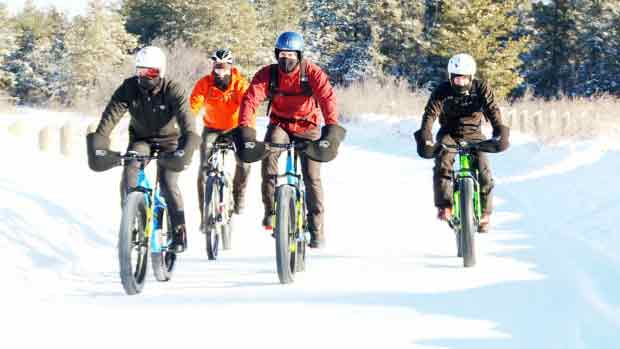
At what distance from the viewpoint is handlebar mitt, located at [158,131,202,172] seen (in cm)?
761

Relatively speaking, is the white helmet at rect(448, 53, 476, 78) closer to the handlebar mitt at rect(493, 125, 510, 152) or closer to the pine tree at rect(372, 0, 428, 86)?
the handlebar mitt at rect(493, 125, 510, 152)

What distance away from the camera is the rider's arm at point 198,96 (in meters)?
11.1

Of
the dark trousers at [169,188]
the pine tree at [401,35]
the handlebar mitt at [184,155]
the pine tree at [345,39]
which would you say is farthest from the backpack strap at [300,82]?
the pine tree at [345,39]

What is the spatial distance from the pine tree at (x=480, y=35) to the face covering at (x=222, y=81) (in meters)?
40.5

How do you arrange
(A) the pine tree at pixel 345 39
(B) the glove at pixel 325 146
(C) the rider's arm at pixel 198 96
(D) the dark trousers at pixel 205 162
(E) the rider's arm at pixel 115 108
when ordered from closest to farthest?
(E) the rider's arm at pixel 115 108 → (B) the glove at pixel 325 146 → (C) the rider's arm at pixel 198 96 → (D) the dark trousers at pixel 205 162 → (A) the pine tree at pixel 345 39

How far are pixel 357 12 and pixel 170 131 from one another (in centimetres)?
6105

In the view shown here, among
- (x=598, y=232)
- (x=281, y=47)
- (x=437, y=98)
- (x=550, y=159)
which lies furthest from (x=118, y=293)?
(x=550, y=159)

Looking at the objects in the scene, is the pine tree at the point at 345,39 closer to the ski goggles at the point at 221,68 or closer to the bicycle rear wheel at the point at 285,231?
the ski goggles at the point at 221,68

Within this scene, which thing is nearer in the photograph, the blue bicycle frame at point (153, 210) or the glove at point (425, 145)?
the blue bicycle frame at point (153, 210)

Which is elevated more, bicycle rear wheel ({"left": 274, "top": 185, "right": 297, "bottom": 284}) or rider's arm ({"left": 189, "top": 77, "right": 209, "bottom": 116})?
rider's arm ({"left": 189, "top": 77, "right": 209, "bottom": 116})

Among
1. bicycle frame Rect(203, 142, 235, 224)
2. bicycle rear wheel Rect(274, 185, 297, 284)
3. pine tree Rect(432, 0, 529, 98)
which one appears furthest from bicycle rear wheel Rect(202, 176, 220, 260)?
pine tree Rect(432, 0, 529, 98)

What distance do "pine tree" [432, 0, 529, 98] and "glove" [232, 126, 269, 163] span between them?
144 ft

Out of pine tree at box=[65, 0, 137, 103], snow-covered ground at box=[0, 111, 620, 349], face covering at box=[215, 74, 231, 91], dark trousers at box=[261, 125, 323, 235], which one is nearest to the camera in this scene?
snow-covered ground at box=[0, 111, 620, 349]

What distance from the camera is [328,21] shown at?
69812 mm
